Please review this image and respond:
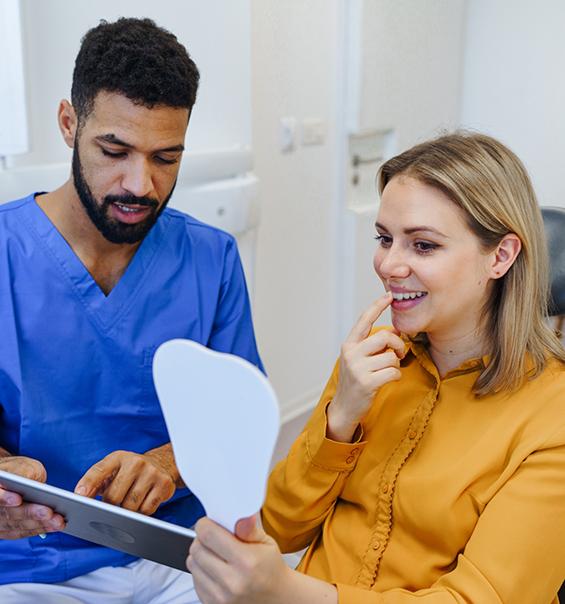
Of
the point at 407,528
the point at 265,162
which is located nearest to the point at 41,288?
the point at 407,528

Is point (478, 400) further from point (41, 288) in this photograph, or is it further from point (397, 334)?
point (41, 288)

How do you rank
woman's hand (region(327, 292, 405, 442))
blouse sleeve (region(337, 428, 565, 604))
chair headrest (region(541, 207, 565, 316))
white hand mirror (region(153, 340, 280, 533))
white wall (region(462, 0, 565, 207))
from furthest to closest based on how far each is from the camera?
white wall (region(462, 0, 565, 207)) → chair headrest (region(541, 207, 565, 316)) → woman's hand (region(327, 292, 405, 442)) → blouse sleeve (region(337, 428, 565, 604)) → white hand mirror (region(153, 340, 280, 533))

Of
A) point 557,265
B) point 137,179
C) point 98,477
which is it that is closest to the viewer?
point 98,477

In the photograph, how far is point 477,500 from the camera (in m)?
0.84

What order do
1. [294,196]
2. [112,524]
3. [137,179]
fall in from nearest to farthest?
1. [112,524]
2. [137,179]
3. [294,196]

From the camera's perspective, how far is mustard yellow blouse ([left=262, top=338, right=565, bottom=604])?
2.53 ft

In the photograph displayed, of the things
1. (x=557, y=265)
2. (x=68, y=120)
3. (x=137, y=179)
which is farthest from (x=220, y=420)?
(x=557, y=265)

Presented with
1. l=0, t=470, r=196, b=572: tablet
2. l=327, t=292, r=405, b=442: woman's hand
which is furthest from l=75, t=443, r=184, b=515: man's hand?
l=327, t=292, r=405, b=442: woman's hand

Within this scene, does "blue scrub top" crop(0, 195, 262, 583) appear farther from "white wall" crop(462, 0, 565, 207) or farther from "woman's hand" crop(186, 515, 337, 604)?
"white wall" crop(462, 0, 565, 207)

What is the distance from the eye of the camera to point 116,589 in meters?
1.06

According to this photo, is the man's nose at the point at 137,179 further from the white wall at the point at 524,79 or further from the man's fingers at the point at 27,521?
the white wall at the point at 524,79

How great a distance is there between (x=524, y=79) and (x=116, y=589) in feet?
8.68

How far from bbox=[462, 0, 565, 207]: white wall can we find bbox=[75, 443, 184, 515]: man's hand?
231 centimetres

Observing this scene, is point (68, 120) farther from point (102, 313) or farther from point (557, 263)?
point (557, 263)
